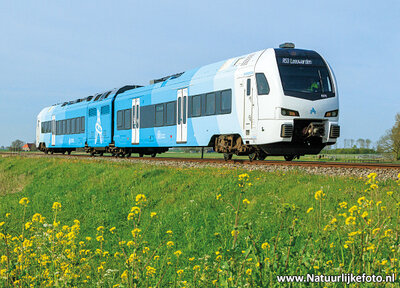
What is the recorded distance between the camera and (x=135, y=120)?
20.8 m

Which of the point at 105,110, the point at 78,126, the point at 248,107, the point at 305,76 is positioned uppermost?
the point at 305,76

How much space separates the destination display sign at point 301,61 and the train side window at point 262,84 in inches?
27.4

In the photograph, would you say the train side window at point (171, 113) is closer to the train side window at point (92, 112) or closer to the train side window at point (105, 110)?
the train side window at point (105, 110)

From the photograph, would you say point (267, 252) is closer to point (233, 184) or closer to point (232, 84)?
point (233, 184)

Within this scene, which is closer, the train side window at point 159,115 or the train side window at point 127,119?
the train side window at point 159,115

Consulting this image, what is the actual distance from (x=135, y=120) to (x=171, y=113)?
12.4ft

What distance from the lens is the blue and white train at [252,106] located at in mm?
12719

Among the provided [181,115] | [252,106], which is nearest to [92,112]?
[181,115]

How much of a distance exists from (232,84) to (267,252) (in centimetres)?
1025

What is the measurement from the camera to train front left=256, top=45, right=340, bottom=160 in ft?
41.2

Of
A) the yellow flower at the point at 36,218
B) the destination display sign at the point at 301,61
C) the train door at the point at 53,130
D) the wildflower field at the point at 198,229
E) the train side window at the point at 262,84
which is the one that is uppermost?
the destination display sign at the point at 301,61

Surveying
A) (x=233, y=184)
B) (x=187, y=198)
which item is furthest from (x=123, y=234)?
(x=233, y=184)

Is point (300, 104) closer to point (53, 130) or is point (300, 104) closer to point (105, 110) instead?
point (105, 110)

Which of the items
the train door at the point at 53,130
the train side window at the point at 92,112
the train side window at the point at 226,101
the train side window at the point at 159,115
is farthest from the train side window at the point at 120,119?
the train door at the point at 53,130
